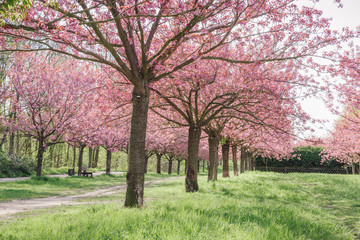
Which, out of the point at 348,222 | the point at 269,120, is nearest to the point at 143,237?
the point at 348,222

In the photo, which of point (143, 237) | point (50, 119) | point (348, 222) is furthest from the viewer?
point (50, 119)

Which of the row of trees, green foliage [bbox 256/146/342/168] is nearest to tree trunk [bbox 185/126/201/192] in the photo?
the row of trees

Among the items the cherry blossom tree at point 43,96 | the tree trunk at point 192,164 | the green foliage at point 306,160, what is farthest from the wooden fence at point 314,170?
the tree trunk at point 192,164

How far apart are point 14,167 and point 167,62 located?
21.5 metres

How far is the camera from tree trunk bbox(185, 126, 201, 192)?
1175cm

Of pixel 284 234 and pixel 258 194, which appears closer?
pixel 284 234

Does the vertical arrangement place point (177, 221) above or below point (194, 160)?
below

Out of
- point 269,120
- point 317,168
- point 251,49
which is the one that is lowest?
point 317,168

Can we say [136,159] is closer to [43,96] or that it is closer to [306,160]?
[43,96]

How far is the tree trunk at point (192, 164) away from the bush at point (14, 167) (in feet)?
59.5

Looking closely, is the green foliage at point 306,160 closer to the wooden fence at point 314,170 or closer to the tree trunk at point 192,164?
the wooden fence at point 314,170

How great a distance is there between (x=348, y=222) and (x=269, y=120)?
5.68m

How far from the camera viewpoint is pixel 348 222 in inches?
284

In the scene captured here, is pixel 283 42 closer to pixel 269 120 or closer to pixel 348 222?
pixel 269 120
